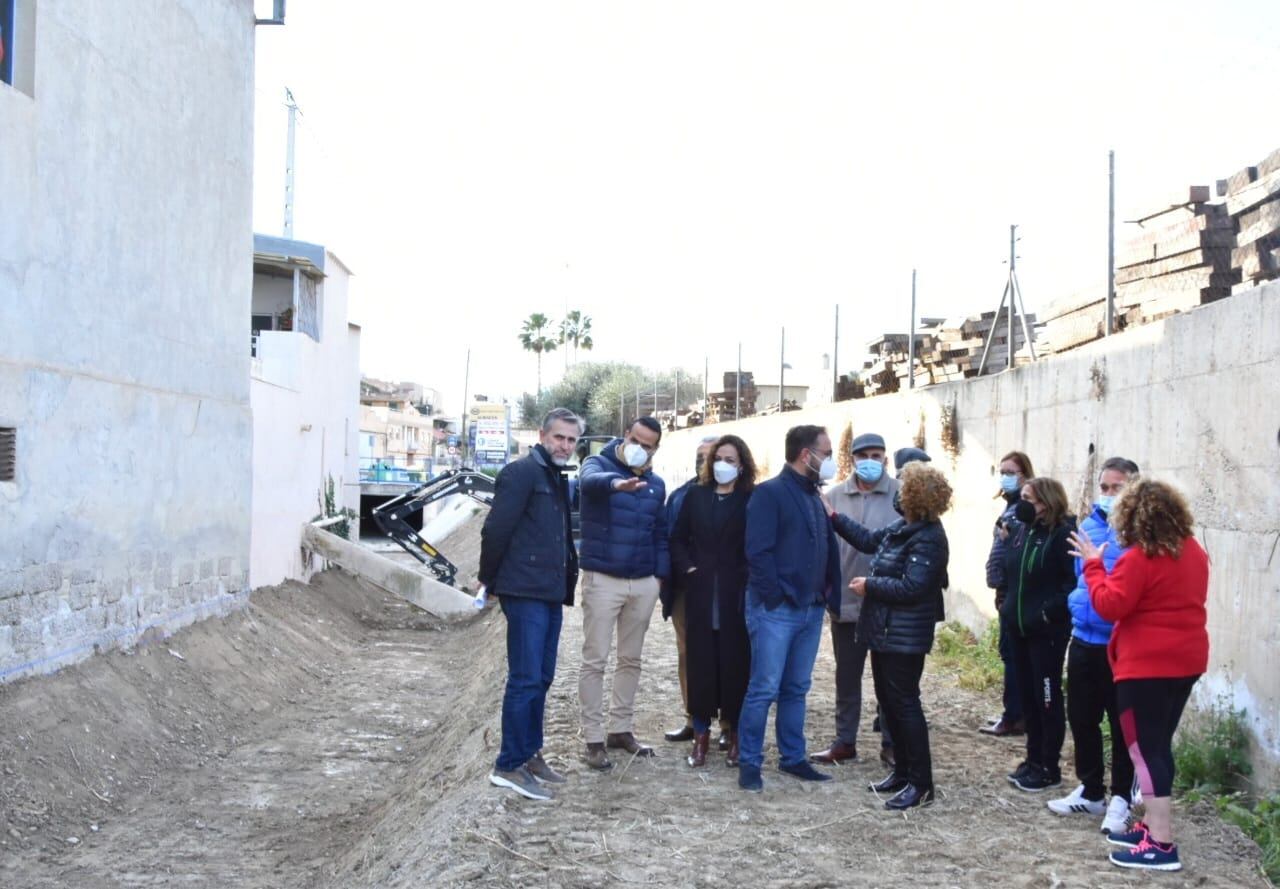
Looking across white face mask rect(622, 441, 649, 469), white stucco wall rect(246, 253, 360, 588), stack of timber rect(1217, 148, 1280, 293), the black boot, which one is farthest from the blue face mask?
white stucco wall rect(246, 253, 360, 588)

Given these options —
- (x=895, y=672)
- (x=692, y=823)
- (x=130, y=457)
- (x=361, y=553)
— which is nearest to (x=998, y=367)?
(x=895, y=672)

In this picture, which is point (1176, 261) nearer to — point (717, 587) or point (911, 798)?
point (717, 587)

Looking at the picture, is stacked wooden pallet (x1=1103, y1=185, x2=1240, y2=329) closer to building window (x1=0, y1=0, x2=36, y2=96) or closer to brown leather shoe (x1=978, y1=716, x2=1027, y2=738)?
brown leather shoe (x1=978, y1=716, x2=1027, y2=738)

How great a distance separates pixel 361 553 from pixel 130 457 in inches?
348

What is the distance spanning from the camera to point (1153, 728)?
5047mm

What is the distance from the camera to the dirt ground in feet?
17.1

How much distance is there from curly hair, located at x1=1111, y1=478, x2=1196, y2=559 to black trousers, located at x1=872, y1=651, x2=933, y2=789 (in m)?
1.36

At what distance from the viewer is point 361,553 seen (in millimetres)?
18594

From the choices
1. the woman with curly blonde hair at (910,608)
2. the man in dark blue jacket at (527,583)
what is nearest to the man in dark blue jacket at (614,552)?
the man in dark blue jacket at (527,583)

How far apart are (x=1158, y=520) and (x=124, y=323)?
8186mm

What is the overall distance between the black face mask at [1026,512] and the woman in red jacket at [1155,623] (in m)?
1.35

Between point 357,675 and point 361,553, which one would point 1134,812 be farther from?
point 361,553

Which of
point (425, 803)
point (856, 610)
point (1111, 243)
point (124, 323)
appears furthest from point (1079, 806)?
point (124, 323)

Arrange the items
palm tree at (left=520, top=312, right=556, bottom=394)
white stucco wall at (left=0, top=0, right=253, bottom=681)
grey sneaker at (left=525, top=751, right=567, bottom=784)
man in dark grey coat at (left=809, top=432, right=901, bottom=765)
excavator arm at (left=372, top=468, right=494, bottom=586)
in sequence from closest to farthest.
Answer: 1. grey sneaker at (left=525, top=751, right=567, bottom=784)
2. man in dark grey coat at (left=809, top=432, right=901, bottom=765)
3. white stucco wall at (left=0, top=0, right=253, bottom=681)
4. excavator arm at (left=372, top=468, right=494, bottom=586)
5. palm tree at (left=520, top=312, right=556, bottom=394)
